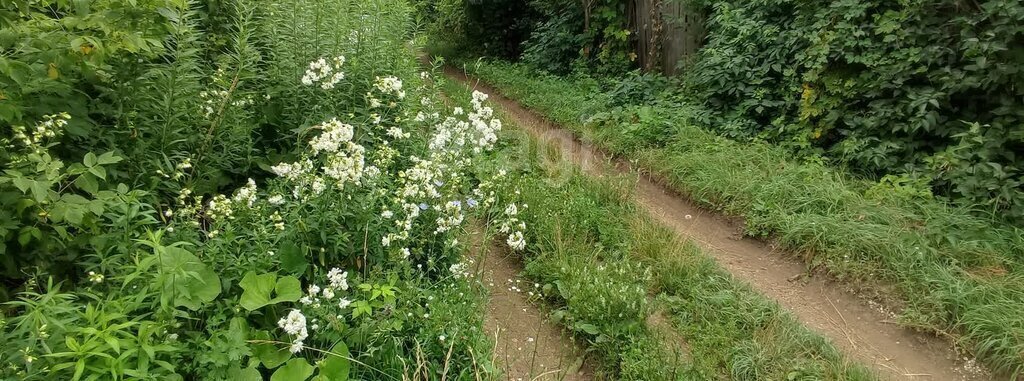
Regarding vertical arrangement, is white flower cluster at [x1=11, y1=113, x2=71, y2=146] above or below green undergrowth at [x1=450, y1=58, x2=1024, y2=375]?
above

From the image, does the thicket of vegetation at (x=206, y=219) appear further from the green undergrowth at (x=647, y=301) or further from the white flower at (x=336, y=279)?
the green undergrowth at (x=647, y=301)

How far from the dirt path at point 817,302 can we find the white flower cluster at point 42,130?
13.8 feet

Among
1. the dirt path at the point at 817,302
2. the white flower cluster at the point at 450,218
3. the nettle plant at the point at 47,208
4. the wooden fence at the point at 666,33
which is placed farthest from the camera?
the wooden fence at the point at 666,33

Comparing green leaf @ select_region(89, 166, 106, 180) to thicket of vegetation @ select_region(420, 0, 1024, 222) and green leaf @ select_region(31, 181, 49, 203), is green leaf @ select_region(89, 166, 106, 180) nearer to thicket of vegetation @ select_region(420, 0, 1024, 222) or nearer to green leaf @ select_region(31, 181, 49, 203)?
green leaf @ select_region(31, 181, 49, 203)

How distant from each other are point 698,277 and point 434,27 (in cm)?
1704

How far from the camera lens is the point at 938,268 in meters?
4.09

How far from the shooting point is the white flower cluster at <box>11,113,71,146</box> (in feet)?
8.13

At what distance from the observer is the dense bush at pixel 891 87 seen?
484 cm

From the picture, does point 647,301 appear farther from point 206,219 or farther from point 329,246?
point 206,219

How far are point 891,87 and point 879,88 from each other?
0.13 metres

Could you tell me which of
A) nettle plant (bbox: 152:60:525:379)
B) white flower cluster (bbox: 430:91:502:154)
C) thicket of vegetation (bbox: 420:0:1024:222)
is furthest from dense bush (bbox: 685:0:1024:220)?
nettle plant (bbox: 152:60:525:379)

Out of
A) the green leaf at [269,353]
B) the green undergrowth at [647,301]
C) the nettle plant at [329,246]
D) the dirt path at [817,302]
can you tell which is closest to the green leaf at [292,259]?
the nettle plant at [329,246]

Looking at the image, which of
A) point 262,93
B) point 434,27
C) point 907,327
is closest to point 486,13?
point 434,27

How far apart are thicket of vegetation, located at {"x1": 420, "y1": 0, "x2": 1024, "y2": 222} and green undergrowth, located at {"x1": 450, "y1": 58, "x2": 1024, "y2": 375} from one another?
10.9 inches
